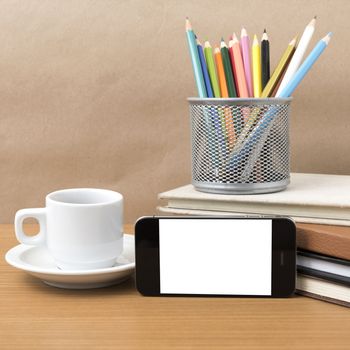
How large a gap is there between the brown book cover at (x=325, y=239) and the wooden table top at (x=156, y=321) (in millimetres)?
43

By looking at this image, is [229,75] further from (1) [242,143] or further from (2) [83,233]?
(2) [83,233]

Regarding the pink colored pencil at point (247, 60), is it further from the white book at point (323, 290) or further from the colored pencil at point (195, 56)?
the white book at point (323, 290)

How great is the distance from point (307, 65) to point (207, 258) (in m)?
0.21

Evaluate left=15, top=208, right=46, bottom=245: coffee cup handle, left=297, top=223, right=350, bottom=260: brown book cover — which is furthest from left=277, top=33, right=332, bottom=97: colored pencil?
left=15, top=208, right=46, bottom=245: coffee cup handle

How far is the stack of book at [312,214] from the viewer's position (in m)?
0.52

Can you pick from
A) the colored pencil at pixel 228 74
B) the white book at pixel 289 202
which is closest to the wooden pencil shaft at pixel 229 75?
the colored pencil at pixel 228 74

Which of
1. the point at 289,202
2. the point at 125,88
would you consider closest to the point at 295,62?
the point at 289,202

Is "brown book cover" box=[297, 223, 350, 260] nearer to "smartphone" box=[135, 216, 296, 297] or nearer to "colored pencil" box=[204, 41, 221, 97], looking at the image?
"smartphone" box=[135, 216, 296, 297]

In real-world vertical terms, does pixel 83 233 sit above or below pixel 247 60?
below

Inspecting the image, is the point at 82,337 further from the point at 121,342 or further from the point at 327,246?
the point at 327,246

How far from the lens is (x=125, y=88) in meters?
0.80

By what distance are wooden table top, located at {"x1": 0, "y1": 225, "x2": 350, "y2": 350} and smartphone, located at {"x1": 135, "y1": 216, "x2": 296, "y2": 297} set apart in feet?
0.04

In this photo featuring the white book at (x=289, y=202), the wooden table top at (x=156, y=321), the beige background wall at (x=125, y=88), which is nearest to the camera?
the wooden table top at (x=156, y=321)

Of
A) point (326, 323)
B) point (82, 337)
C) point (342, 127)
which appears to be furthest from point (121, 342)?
point (342, 127)
